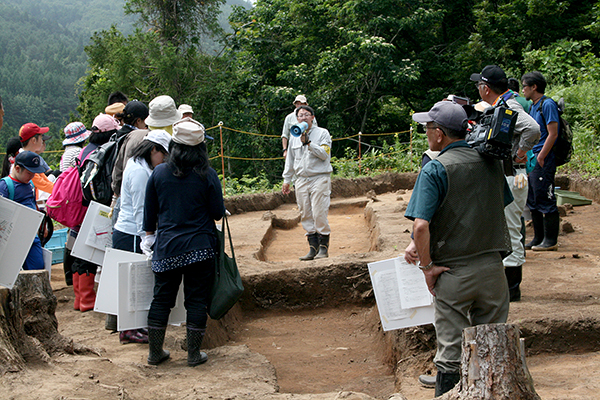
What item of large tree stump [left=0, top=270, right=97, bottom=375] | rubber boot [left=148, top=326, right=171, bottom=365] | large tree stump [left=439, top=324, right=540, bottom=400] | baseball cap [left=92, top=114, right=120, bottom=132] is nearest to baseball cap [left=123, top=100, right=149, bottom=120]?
baseball cap [left=92, top=114, right=120, bottom=132]

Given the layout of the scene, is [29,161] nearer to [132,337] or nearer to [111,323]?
[111,323]

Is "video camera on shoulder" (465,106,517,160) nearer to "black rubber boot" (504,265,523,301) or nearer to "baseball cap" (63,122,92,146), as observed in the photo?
"black rubber boot" (504,265,523,301)

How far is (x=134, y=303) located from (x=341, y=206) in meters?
9.02

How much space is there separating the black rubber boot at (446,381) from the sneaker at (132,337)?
232 centimetres

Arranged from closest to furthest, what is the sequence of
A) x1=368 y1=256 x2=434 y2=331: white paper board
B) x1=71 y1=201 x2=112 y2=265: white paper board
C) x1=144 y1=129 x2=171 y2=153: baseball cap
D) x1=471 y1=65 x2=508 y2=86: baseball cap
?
x1=368 y1=256 x2=434 y2=331: white paper board < x1=144 y1=129 x2=171 y2=153: baseball cap < x1=471 y1=65 x2=508 y2=86: baseball cap < x1=71 y1=201 x2=112 y2=265: white paper board

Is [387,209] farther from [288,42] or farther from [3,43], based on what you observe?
[3,43]

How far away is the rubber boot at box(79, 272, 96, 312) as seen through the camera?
197 inches

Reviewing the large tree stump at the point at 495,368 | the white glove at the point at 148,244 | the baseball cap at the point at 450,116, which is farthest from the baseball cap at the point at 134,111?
the large tree stump at the point at 495,368

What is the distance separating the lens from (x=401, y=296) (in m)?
3.46

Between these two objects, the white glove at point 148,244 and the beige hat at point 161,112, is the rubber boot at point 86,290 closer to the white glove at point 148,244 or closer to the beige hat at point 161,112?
the white glove at point 148,244

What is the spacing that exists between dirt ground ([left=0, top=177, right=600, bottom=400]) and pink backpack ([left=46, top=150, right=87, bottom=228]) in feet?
3.02

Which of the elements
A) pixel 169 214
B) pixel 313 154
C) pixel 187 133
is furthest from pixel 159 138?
pixel 313 154

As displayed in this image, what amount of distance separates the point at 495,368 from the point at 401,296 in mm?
1114

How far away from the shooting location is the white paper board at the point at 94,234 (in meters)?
4.51
